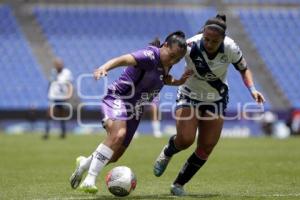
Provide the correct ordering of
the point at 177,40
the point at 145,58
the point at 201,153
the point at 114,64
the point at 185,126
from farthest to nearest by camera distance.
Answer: the point at 201,153
the point at 185,126
the point at 177,40
the point at 145,58
the point at 114,64

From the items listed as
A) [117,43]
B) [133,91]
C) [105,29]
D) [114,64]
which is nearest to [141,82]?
[133,91]

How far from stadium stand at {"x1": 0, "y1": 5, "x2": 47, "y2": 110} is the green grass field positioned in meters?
7.86

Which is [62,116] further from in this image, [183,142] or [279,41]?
[279,41]

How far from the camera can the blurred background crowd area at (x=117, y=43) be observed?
29172 millimetres

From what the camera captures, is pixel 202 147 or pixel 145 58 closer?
pixel 145 58

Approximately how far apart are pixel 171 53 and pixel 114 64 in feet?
3.30

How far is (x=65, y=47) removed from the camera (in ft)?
108

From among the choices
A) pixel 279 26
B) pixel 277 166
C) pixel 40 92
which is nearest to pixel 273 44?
pixel 279 26

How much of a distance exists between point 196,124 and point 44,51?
77.5 ft

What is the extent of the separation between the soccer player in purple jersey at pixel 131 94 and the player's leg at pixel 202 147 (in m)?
0.82

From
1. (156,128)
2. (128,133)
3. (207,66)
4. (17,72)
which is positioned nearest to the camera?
(128,133)

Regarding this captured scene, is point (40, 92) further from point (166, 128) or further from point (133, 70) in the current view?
point (133, 70)

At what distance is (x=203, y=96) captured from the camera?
9.69 metres

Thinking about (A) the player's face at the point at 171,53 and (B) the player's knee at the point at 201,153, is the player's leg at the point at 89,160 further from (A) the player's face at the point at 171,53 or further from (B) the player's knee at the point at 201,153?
(B) the player's knee at the point at 201,153
